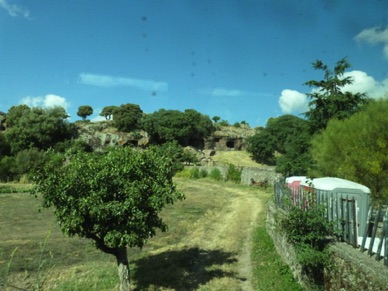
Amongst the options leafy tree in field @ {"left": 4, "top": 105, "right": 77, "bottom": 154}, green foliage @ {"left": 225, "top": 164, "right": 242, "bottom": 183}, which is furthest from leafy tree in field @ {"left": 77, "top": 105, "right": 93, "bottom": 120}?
green foliage @ {"left": 225, "top": 164, "right": 242, "bottom": 183}

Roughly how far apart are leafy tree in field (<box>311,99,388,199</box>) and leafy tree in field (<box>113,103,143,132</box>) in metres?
66.1

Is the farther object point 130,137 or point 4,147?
point 130,137

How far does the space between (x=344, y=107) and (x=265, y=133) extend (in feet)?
147

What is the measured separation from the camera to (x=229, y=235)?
53.4 ft

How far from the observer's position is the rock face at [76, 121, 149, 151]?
77438mm

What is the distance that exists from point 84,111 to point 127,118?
29752 mm

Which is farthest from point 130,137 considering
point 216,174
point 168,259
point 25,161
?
point 168,259

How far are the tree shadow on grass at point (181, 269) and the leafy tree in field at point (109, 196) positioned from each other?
67.1 inches

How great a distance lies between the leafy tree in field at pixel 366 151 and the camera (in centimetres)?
1848

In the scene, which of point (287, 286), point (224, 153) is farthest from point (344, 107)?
point (224, 153)

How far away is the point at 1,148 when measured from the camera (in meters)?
71.3

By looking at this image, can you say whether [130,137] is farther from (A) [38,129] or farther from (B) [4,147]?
(B) [4,147]

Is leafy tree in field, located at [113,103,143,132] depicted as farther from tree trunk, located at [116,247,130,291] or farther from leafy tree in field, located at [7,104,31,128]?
tree trunk, located at [116,247,130,291]

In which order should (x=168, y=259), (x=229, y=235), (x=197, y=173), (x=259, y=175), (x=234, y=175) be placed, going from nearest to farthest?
(x=168, y=259) < (x=229, y=235) < (x=259, y=175) < (x=234, y=175) < (x=197, y=173)
